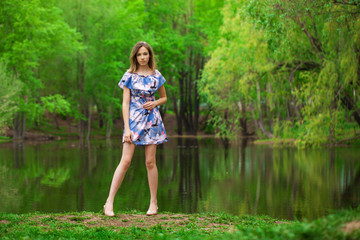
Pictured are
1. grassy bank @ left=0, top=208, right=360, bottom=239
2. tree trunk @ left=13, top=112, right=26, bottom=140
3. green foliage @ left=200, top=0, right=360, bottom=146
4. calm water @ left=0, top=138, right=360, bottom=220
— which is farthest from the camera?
tree trunk @ left=13, top=112, right=26, bottom=140

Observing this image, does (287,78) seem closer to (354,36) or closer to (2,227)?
(354,36)

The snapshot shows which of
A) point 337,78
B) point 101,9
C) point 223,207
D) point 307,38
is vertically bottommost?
point 223,207

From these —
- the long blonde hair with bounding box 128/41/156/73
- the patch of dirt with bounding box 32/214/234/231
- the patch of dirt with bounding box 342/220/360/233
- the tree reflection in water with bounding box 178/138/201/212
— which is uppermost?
the long blonde hair with bounding box 128/41/156/73

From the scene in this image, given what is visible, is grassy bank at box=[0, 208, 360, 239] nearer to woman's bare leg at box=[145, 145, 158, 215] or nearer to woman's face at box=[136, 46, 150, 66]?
woman's bare leg at box=[145, 145, 158, 215]

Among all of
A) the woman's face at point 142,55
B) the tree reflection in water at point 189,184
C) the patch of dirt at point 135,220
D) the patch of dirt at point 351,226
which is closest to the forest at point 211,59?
the tree reflection in water at point 189,184

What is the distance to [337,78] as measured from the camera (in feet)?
50.5

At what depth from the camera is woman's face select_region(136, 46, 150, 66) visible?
6379mm

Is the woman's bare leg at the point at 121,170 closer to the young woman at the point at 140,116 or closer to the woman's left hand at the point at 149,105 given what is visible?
the young woman at the point at 140,116

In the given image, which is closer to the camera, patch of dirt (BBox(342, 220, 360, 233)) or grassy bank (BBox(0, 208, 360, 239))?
patch of dirt (BBox(342, 220, 360, 233))

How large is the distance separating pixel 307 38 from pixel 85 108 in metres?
26.1

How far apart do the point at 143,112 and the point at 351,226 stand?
11.2 ft

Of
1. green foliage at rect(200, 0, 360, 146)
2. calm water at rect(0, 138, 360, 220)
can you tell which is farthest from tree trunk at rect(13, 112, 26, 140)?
green foliage at rect(200, 0, 360, 146)

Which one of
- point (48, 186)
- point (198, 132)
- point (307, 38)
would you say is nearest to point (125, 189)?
point (48, 186)

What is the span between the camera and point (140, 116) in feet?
20.7
